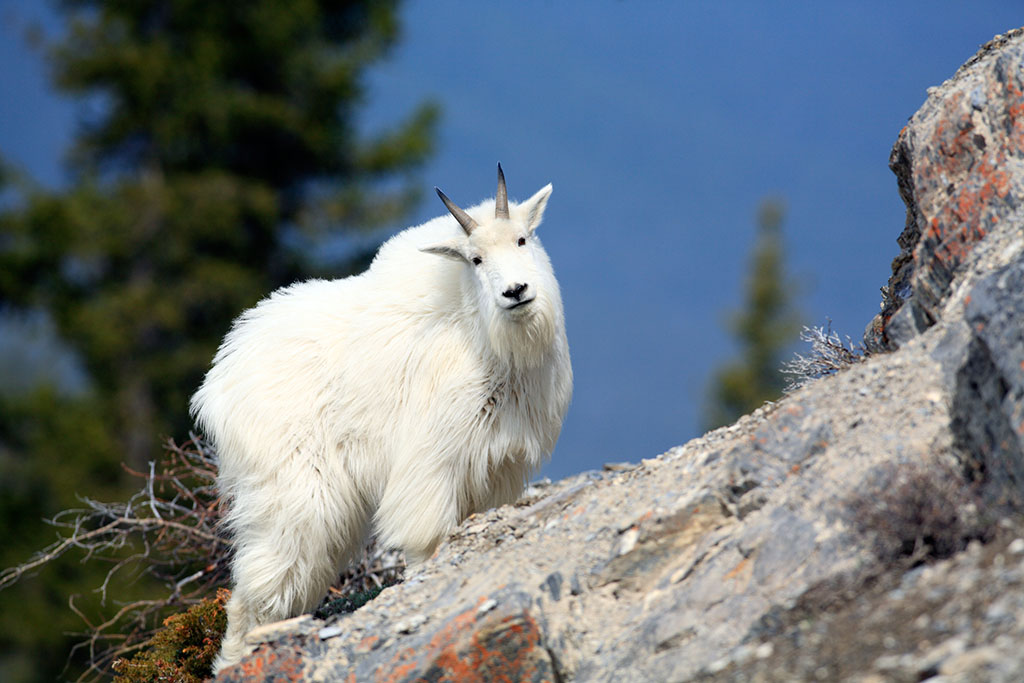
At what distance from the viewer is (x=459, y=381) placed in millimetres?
6652

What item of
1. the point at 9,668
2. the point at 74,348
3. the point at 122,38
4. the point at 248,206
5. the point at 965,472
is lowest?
the point at 965,472

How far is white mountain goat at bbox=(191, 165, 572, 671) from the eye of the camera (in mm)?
6477

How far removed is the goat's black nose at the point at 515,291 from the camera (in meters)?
6.30

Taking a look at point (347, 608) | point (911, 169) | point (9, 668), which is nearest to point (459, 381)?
point (347, 608)

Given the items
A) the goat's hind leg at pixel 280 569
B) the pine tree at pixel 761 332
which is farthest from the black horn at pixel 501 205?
the pine tree at pixel 761 332

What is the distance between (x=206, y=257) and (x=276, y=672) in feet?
53.7

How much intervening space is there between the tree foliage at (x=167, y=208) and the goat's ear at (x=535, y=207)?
13.0m

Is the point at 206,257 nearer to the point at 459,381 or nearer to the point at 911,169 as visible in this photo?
the point at 459,381

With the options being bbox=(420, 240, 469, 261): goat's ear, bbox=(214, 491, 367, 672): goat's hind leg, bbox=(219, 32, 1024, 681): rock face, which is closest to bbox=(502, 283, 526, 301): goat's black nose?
bbox=(420, 240, 469, 261): goat's ear

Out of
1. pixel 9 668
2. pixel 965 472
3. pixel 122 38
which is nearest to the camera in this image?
pixel 965 472

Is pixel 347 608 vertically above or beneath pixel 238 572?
beneath

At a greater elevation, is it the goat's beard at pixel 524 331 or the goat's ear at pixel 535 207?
the goat's ear at pixel 535 207

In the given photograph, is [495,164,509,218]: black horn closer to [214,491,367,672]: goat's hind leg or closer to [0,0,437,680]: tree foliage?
[214,491,367,672]: goat's hind leg

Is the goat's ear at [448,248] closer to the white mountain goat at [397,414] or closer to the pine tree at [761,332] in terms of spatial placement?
the white mountain goat at [397,414]
